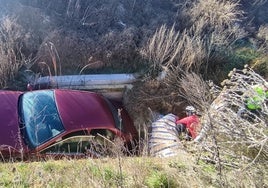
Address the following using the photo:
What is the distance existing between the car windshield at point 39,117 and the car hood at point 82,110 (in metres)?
0.13

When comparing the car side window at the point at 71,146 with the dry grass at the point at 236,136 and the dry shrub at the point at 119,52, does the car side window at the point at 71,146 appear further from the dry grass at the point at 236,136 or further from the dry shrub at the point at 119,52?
the dry shrub at the point at 119,52

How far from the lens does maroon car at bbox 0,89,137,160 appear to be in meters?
6.07

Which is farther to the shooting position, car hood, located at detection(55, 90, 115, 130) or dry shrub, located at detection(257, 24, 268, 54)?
dry shrub, located at detection(257, 24, 268, 54)

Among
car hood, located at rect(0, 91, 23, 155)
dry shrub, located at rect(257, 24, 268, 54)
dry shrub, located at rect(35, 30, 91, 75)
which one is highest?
dry shrub, located at rect(257, 24, 268, 54)

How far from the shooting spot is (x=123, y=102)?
28.9 feet

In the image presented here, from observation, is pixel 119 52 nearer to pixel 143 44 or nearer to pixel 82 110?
pixel 143 44

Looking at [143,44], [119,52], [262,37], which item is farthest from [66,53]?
[262,37]

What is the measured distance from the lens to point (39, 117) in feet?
21.3

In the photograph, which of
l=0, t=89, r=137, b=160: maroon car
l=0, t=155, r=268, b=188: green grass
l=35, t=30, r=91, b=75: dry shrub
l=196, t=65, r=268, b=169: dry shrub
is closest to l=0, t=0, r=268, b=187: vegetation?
l=35, t=30, r=91, b=75: dry shrub

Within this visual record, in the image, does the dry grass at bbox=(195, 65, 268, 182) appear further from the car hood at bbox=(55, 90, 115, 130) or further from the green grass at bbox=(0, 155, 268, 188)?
the car hood at bbox=(55, 90, 115, 130)

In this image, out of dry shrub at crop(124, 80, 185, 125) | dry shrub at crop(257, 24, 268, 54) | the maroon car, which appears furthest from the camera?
dry shrub at crop(257, 24, 268, 54)

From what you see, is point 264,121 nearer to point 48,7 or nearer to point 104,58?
point 104,58

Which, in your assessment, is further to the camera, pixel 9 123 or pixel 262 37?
pixel 262 37

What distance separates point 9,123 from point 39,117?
0.47 meters
